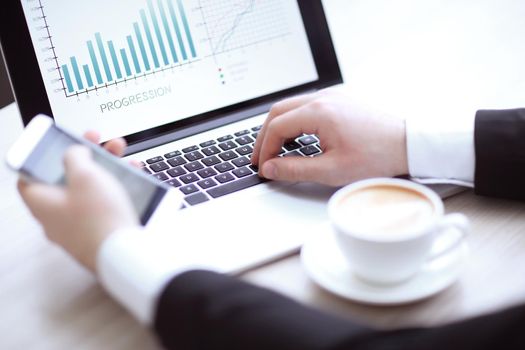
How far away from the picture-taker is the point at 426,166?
1.95 feet

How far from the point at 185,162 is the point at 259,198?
13cm

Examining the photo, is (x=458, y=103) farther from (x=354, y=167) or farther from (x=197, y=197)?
(x=197, y=197)

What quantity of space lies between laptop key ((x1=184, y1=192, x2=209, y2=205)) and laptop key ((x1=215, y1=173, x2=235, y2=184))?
34 mm

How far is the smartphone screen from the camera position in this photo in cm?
49

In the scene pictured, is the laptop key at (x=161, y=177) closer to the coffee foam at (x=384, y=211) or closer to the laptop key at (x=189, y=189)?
the laptop key at (x=189, y=189)

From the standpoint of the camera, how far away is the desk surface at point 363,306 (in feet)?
1.45

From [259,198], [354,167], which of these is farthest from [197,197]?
[354,167]

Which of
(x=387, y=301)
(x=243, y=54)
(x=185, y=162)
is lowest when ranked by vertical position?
(x=387, y=301)

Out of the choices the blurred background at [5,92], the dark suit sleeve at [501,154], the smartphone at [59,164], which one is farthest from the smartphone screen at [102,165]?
the blurred background at [5,92]

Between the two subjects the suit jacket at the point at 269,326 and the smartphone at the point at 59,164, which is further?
the smartphone at the point at 59,164

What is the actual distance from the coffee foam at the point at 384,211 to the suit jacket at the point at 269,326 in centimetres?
8

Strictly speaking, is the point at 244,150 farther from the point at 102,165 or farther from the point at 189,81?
the point at 102,165

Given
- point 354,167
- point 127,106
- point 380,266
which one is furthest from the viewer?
point 127,106

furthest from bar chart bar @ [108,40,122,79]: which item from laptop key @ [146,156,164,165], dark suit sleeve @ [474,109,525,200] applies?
dark suit sleeve @ [474,109,525,200]
